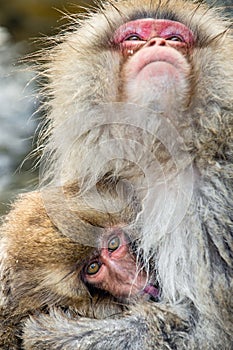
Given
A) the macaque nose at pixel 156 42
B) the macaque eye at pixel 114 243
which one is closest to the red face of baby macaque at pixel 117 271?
the macaque eye at pixel 114 243

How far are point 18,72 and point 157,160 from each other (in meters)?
3.09

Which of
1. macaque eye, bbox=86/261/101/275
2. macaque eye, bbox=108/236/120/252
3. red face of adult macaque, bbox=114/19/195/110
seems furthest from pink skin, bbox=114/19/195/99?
macaque eye, bbox=86/261/101/275

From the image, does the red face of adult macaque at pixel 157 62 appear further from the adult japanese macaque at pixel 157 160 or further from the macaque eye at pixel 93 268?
the macaque eye at pixel 93 268

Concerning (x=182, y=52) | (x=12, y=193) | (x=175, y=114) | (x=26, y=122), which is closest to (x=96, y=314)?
(x=175, y=114)

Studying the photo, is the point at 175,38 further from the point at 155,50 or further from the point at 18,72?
the point at 18,72

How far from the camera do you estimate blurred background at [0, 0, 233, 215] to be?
6070mm

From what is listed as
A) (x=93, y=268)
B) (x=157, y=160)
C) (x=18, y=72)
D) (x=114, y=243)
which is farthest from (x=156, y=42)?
A: (x=18, y=72)

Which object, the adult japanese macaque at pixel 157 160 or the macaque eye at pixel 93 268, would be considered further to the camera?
the macaque eye at pixel 93 268

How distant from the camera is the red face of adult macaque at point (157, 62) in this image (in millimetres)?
3027

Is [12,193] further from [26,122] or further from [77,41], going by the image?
[77,41]

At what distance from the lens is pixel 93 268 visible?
327cm

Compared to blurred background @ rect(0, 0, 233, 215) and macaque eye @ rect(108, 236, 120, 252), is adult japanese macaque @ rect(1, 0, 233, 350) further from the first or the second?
blurred background @ rect(0, 0, 233, 215)

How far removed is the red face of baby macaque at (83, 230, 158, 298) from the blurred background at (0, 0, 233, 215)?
2.66 m

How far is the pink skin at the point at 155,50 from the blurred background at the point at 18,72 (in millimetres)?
2763
